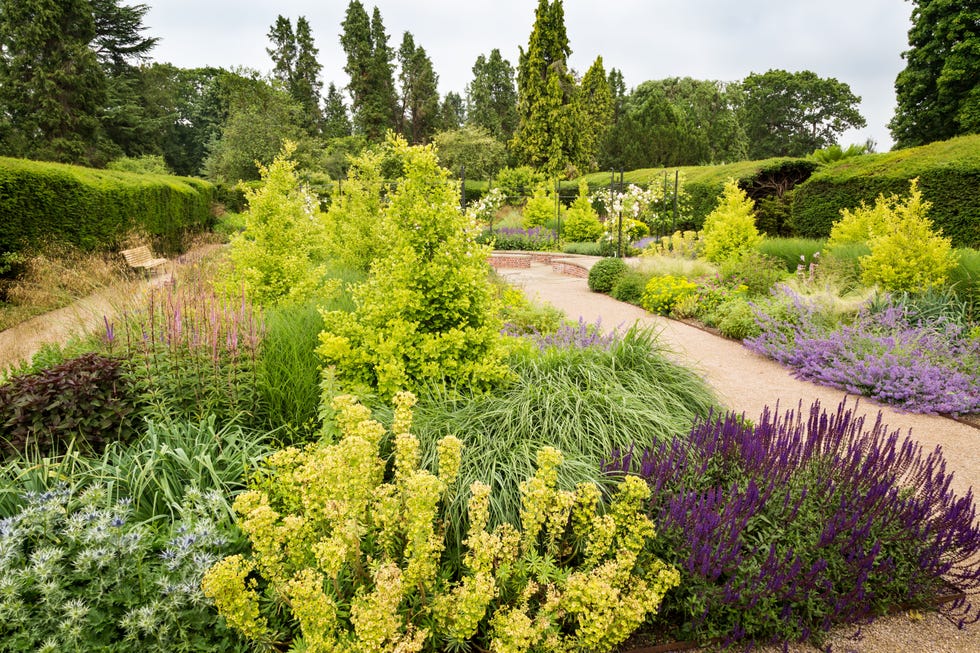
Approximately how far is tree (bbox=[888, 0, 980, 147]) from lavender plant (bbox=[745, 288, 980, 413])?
68.3ft

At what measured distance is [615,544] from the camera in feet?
7.40

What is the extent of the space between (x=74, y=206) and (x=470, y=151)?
23.0m

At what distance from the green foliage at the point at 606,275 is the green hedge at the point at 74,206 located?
965 centimetres

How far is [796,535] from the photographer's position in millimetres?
2197

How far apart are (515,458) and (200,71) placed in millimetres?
56232

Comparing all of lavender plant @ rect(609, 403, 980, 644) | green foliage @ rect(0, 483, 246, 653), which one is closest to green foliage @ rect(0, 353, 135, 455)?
green foliage @ rect(0, 483, 246, 653)

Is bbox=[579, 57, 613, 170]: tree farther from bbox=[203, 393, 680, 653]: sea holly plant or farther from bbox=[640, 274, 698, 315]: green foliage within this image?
bbox=[203, 393, 680, 653]: sea holly plant

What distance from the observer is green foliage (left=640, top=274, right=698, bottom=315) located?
777 cm

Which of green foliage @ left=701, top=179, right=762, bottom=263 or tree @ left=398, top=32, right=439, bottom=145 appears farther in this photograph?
tree @ left=398, top=32, right=439, bottom=145

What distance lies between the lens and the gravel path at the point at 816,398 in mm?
2059

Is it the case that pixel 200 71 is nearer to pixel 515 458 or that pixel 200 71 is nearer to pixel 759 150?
pixel 759 150

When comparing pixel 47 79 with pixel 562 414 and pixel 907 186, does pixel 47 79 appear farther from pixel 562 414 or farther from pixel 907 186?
pixel 907 186

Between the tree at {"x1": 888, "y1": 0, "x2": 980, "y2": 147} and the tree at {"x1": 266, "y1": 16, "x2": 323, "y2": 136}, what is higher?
the tree at {"x1": 266, "y1": 16, "x2": 323, "y2": 136}

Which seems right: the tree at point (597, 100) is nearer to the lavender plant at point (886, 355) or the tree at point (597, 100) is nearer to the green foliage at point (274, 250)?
the lavender plant at point (886, 355)
